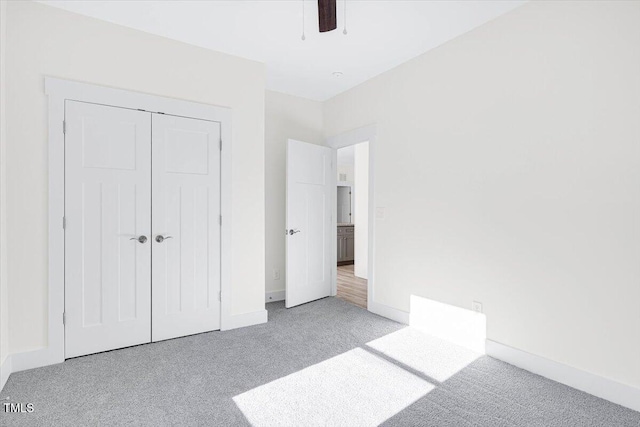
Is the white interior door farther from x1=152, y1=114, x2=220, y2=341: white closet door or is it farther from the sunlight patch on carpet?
the sunlight patch on carpet

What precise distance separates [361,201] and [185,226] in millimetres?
3137

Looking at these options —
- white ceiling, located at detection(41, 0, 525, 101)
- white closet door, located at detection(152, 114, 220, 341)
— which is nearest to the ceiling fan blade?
white ceiling, located at detection(41, 0, 525, 101)

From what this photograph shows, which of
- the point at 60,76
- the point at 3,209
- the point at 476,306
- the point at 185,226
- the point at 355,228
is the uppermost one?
the point at 60,76

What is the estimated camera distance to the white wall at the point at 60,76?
2402mm

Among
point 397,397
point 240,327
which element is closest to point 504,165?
point 397,397

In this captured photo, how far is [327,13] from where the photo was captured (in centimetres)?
209

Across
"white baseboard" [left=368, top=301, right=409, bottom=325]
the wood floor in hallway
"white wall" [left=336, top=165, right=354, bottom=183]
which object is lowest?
the wood floor in hallway

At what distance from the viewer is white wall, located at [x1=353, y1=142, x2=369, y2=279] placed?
5.56 metres

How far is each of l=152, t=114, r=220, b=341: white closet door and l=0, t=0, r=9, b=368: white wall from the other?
963mm

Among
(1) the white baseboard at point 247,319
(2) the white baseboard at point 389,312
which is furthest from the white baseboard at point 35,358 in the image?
(2) the white baseboard at point 389,312

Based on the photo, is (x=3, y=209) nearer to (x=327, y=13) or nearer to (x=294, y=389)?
(x=294, y=389)

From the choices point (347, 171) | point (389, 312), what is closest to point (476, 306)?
point (389, 312)

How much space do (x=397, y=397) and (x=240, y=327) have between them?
1.81 m

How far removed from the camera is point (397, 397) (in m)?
2.10
